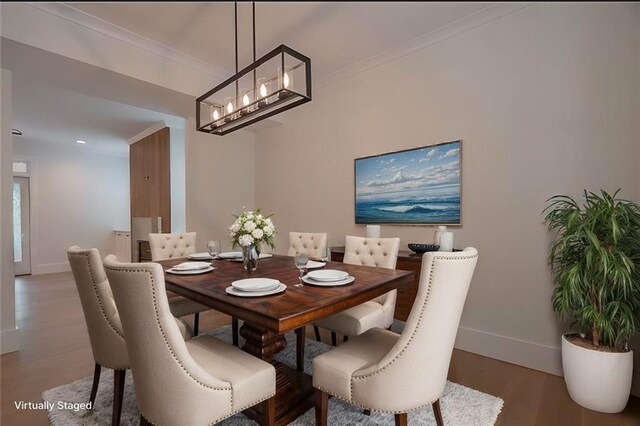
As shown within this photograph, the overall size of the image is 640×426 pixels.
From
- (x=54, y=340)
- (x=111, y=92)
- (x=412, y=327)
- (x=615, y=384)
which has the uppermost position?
(x=111, y=92)

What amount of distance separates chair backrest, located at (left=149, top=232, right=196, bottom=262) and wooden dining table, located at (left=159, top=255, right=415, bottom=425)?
105 centimetres

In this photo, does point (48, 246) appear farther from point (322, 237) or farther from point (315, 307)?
point (315, 307)

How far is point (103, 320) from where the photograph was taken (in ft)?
5.43

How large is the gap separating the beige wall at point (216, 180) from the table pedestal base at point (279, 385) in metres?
2.78

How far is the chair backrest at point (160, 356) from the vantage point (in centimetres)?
115

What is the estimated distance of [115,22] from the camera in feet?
8.60

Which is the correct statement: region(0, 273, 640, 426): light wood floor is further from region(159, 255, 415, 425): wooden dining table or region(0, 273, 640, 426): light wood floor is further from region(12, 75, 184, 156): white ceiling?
region(12, 75, 184, 156): white ceiling

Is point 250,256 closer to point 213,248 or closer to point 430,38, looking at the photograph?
point 213,248

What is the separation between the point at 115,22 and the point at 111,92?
2.77ft

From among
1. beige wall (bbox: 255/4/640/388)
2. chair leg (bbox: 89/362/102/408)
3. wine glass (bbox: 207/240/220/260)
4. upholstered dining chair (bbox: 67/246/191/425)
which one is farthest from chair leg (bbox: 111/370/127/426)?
beige wall (bbox: 255/4/640/388)

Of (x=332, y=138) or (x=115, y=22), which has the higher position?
(x=115, y=22)

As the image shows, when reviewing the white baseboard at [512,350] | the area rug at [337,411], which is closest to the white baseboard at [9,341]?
the area rug at [337,411]

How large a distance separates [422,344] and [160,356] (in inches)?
41.5

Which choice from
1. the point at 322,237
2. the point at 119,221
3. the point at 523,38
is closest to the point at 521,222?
the point at 523,38
